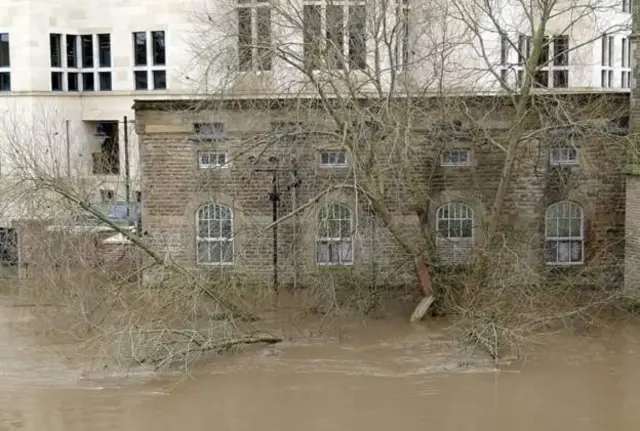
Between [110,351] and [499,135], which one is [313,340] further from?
[499,135]

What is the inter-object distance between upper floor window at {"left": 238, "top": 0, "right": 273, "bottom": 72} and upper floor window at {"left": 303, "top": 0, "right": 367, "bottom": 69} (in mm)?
828

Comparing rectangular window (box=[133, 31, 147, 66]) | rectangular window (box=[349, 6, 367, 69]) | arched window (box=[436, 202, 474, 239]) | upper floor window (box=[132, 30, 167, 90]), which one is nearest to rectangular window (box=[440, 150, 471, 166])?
arched window (box=[436, 202, 474, 239])

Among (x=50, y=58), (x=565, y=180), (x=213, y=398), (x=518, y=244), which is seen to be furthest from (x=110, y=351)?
(x=50, y=58)

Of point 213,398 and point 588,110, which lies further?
point 588,110

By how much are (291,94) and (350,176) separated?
2.15 meters

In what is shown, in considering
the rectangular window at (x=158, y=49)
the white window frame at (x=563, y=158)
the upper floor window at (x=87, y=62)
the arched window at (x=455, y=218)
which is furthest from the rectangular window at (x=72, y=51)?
the white window frame at (x=563, y=158)

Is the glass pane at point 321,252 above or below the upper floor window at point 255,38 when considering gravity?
below

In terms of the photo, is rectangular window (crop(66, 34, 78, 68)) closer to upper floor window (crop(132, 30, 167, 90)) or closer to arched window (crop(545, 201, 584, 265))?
upper floor window (crop(132, 30, 167, 90))

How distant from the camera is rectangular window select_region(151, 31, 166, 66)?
36.2 m

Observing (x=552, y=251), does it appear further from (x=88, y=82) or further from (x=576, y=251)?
(x=88, y=82)

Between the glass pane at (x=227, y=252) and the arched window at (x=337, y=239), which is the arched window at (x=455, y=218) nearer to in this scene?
the arched window at (x=337, y=239)

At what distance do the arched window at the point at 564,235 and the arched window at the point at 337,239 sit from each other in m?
4.77

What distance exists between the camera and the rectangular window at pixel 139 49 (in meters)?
36.5

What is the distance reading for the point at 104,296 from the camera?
18641 mm
